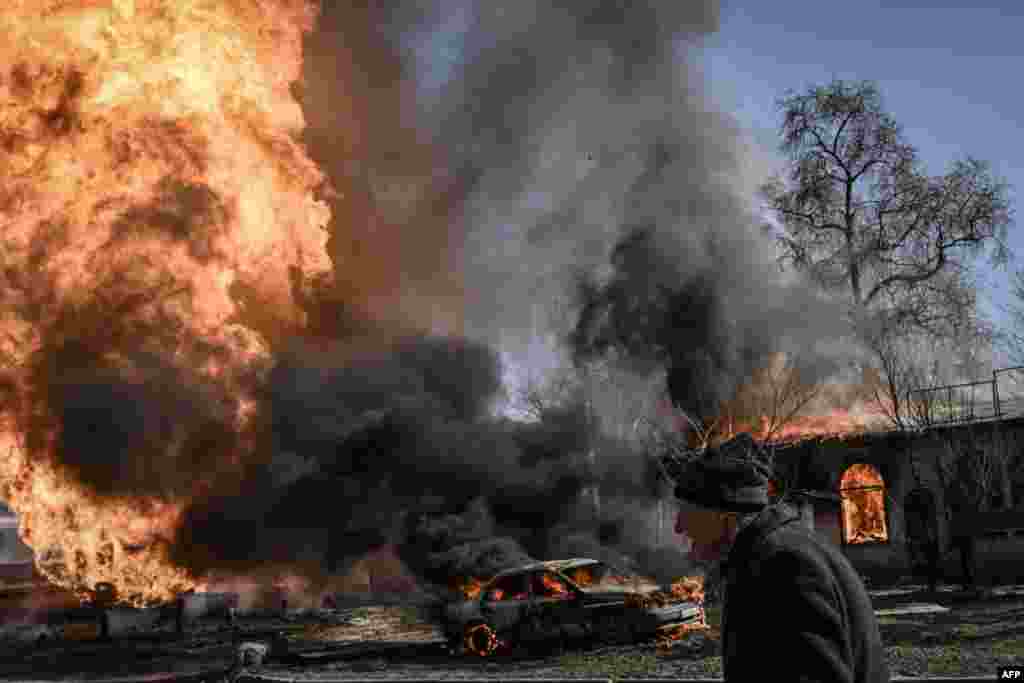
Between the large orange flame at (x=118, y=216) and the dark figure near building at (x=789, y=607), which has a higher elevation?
the large orange flame at (x=118, y=216)

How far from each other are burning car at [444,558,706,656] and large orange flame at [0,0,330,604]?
9.31 meters

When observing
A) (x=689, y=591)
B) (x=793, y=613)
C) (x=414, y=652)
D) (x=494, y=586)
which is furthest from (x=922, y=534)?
(x=793, y=613)

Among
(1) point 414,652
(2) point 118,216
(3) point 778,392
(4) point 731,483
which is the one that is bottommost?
(1) point 414,652

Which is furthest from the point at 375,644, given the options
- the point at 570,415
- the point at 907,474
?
the point at 907,474

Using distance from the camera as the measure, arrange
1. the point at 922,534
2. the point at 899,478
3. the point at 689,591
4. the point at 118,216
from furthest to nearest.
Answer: the point at 899,478, the point at 922,534, the point at 118,216, the point at 689,591

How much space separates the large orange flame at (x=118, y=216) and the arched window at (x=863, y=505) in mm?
17147

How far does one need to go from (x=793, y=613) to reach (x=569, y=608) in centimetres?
1196

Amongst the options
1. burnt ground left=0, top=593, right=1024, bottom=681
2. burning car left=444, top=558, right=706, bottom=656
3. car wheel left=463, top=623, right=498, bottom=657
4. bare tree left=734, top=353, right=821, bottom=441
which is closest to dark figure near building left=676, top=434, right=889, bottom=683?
burnt ground left=0, top=593, right=1024, bottom=681

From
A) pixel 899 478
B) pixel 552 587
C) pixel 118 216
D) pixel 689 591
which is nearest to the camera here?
pixel 552 587

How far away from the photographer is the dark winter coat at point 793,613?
2.27 metres

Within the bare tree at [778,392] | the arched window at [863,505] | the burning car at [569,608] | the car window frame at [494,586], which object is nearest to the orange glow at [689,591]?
the burning car at [569,608]

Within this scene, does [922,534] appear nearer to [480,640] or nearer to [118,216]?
[480,640]

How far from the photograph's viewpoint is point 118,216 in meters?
18.9

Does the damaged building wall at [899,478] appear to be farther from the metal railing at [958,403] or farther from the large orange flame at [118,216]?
the large orange flame at [118,216]
